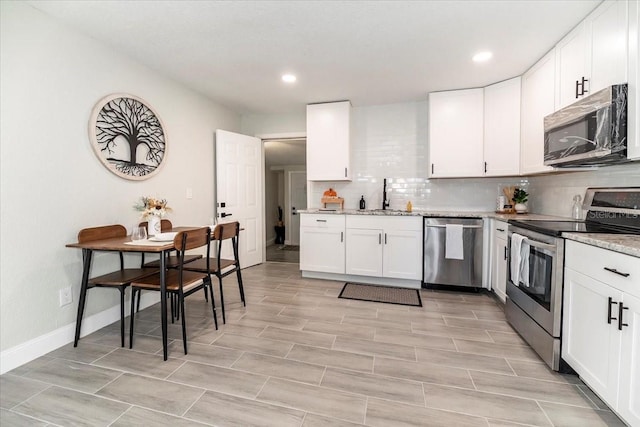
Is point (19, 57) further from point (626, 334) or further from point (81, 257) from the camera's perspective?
point (626, 334)

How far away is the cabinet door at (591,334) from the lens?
139 centimetres

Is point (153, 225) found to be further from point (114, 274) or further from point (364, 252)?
point (364, 252)

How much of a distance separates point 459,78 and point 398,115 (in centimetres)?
97

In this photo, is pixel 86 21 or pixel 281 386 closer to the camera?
pixel 281 386

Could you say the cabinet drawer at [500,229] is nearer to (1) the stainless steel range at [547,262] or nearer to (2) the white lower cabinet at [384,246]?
(1) the stainless steel range at [547,262]

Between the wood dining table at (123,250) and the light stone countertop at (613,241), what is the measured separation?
2464mm

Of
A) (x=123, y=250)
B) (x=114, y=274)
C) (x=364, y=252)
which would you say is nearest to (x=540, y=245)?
(x=364, y=252)

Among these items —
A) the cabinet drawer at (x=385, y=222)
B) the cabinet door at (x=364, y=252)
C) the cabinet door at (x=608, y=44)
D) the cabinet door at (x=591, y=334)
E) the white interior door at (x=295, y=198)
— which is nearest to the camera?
the cabinet door at (x=591, y=334)

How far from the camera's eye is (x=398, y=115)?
4.03 meters

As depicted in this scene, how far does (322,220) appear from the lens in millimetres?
3771

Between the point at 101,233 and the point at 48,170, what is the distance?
56 cm

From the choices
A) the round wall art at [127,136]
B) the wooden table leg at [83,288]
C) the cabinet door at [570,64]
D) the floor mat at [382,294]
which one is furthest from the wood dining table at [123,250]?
the cabinet door at [570,64]

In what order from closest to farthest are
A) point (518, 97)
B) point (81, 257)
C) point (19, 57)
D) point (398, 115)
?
point (19, 57) → point (81, 257) → point (518, 97) → point (398, 115)

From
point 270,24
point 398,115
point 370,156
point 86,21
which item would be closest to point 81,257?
point 86,21
